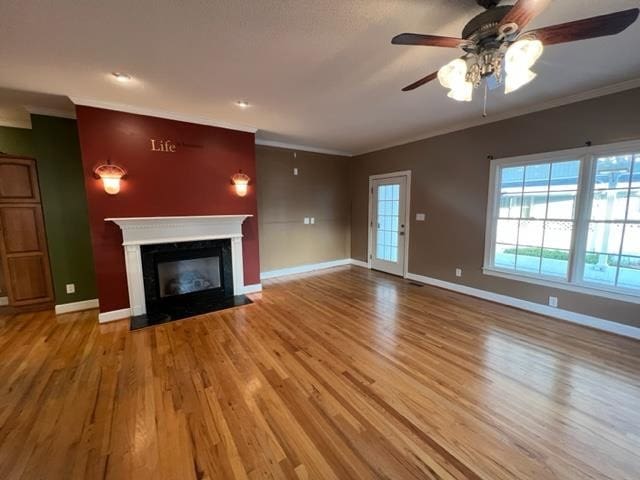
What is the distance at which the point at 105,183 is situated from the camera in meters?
3.08

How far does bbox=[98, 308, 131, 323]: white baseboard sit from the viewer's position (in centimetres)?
321

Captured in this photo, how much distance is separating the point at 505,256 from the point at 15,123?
7194mm

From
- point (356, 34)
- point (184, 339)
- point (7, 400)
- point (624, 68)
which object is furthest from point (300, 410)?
point (624, 68)

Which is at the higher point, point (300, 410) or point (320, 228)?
point (320, 228)

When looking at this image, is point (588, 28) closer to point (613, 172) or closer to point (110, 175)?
point (613, 172)

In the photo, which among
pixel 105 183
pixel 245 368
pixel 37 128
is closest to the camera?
pixel 245 368

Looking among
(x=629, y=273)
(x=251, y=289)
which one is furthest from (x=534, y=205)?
(x=251, y=289)

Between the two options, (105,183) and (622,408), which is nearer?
(622,408)

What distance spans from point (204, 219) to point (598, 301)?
16.2 ft

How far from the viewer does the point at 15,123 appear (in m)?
3.67

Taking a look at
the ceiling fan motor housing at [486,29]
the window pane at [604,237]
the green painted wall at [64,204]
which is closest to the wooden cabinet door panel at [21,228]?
the green painted wall at [64,204]

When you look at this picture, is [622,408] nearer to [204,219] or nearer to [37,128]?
[204,219]

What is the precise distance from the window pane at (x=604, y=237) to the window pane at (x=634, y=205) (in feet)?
0.39

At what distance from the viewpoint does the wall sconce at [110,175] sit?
120 inches
